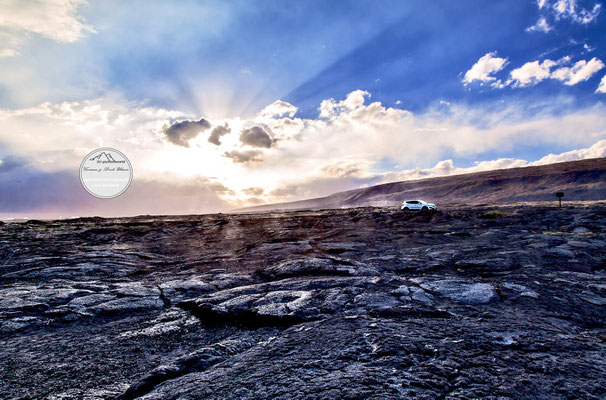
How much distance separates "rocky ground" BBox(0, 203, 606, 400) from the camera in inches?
112

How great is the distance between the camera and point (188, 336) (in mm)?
4805

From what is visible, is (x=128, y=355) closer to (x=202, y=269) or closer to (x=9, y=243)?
(x=202, y=269)

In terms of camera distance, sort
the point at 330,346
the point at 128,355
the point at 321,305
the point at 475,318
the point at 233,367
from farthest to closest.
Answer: the point at 321,305
the point at 475,318
the point at 128,355
the point at 330,346
the point at 233,367

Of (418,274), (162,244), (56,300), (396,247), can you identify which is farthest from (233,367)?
(162,244)

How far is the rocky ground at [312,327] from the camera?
9.37ft

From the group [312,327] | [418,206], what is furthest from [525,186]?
[312,327]

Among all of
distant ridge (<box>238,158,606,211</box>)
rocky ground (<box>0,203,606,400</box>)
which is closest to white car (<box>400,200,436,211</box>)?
rocky ground (<box>0,203,606,400</box>)

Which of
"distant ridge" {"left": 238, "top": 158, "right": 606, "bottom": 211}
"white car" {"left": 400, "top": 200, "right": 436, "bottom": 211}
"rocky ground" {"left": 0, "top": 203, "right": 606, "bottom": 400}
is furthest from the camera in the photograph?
"distant ridge" {"left": 238, "top": 158, "right": 606, "bottom": 211}

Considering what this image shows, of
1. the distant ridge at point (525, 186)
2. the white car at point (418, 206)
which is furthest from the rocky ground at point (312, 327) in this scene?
the distant ridge at point (525, 186)

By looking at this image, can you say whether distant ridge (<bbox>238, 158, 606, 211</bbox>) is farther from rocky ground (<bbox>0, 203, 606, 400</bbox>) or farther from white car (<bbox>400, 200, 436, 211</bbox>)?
rocky ground (<bbox>0, 203, 606, 400</bbox>)

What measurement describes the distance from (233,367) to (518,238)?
1399 cm

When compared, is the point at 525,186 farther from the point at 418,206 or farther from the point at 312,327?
the point at 312,327

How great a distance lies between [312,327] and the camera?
14.3 feet

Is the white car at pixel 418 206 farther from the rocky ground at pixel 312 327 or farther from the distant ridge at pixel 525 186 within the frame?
the distant ridge at pixel 525 186
